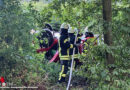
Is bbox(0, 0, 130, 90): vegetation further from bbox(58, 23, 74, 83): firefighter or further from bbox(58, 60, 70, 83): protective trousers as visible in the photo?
bbox(58, 60, 70, 83): protective trousers

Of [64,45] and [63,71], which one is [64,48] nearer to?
[64,45]

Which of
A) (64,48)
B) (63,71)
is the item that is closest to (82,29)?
(64,48)

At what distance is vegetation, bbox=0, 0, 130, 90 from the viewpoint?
12.5 feet

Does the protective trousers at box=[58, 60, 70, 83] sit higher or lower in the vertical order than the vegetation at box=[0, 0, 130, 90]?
lower

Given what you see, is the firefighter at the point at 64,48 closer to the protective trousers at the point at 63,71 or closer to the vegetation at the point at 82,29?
the protective trousers at the point at 63,71

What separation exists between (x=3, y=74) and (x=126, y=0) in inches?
124

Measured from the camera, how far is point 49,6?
15.2 ft

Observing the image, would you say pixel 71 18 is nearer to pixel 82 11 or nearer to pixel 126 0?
pixel 82 11

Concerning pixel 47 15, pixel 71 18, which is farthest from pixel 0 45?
pixel 71 18

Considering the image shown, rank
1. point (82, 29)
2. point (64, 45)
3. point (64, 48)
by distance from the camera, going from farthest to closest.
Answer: point (64, 48) < point (64, 45) < point (82, 29)

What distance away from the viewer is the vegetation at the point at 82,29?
3.80m

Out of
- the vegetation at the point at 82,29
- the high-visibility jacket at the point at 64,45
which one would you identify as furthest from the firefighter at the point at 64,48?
the vegetation at the point at 82,29

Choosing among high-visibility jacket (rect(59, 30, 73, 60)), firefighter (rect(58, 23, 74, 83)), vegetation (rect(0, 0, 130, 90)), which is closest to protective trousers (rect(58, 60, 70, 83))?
firefighter (rect(58, 23, 74, 83))

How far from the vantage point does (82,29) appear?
455 cm
